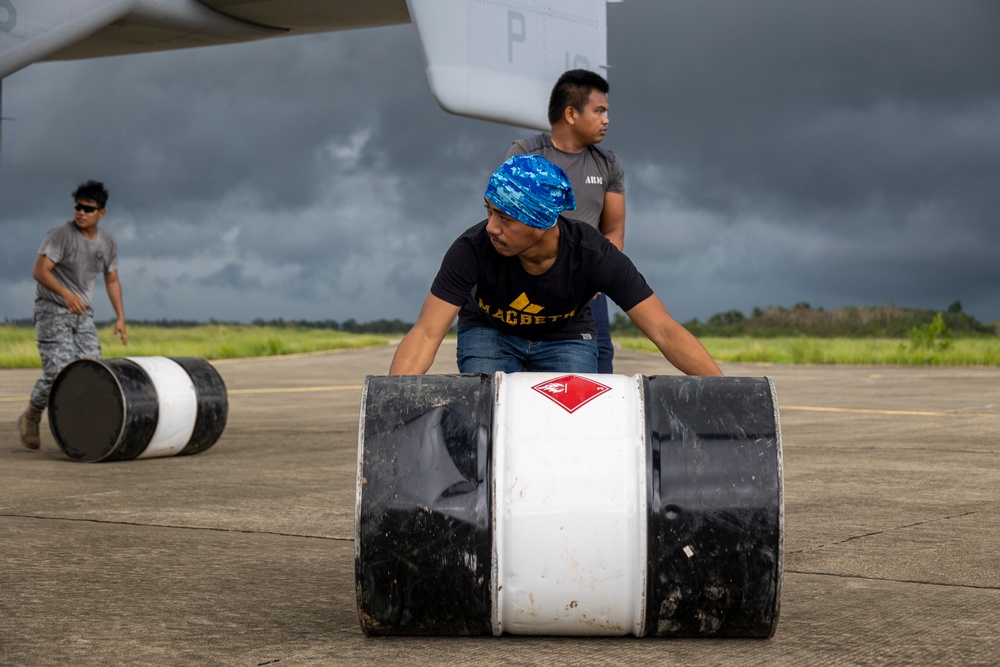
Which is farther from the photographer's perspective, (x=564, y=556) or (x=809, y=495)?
(x=809, y=495)

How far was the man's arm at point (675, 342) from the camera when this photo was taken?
3.80 metres

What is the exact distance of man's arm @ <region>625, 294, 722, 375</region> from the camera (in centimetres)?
380

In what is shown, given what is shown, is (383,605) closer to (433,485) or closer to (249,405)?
(433,485)

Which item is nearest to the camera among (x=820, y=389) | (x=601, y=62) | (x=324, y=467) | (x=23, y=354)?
(x=324, y=467)

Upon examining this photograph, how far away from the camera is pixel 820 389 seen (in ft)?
51.6

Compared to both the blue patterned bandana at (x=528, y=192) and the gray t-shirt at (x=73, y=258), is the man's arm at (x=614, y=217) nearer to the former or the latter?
the blue patterned bandana at (x=528, y=192)

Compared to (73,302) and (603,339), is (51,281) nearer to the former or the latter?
(73,302)

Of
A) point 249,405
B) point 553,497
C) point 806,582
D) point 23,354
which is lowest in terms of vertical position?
point 806,582

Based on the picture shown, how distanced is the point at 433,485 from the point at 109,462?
505 cm

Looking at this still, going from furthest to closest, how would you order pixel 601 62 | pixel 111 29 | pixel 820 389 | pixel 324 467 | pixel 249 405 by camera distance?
pixel 820 389 < pixel 249 405 < pixel 601 62 < pixel 111 29 < pixel 324 467

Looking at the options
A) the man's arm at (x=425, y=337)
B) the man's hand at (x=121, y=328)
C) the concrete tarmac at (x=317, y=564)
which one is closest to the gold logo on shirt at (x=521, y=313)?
the man's arm at (x=425, y=337)

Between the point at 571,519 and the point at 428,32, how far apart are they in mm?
6458

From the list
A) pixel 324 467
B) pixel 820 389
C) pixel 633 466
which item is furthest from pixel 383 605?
pixel 820 389

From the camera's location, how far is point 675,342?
12.5 ft
